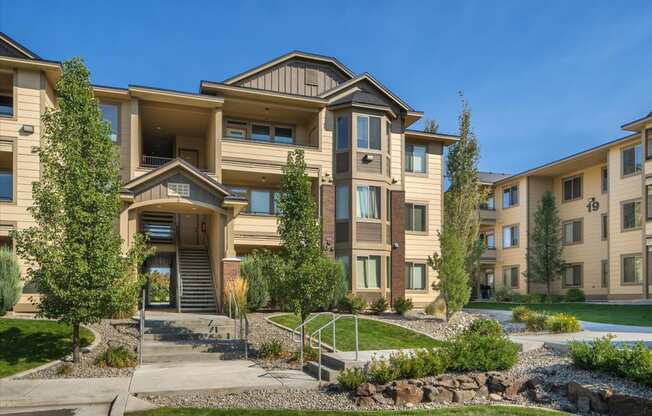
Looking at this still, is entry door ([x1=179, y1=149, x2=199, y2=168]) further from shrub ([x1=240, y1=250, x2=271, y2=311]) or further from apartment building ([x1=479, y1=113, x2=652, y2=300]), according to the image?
apartment building ([x1=479, y1=113, x2=652, y2=300])

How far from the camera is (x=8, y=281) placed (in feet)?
55.4

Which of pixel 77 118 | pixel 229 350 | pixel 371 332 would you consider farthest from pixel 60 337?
pixel 371 332

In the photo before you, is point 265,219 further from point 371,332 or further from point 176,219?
point 371,332

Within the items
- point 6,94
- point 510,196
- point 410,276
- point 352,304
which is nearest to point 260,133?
point 352,304

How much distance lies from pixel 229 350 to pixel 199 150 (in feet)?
49.6

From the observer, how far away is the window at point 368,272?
2377 centimetres

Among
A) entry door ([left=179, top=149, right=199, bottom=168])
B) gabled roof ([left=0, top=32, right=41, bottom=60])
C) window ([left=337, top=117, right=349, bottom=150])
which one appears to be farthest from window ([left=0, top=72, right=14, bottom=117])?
window ([left=337, top=117, right=349, bottom=150])

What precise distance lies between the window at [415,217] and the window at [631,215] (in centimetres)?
1352

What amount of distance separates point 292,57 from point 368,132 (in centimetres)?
502

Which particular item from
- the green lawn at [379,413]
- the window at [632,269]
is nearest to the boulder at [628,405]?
the green lawn at [379,413]

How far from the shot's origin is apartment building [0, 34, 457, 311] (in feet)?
65.2

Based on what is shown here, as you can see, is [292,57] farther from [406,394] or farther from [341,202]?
[406,394]

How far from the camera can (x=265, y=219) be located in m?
24.0

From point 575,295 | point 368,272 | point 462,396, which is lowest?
point 575,295
